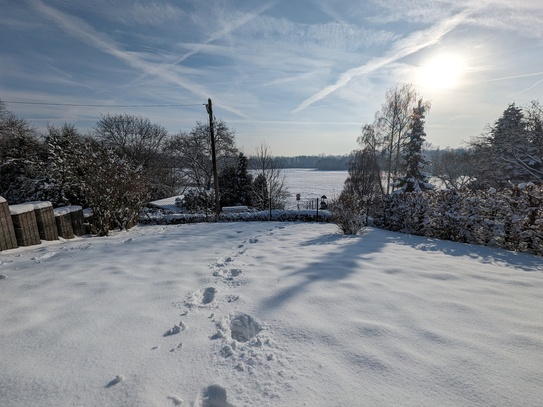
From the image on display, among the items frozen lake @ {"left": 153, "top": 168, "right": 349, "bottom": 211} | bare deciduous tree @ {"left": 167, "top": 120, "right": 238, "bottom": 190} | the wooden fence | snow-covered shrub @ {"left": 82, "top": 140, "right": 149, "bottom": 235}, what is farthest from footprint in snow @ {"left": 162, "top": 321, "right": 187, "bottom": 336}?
bare deciduous tree @ {"left": 167, "top": 120, "right": 238, "bottom": 190}

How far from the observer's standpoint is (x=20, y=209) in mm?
5727

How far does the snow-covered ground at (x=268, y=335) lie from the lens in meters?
1.51

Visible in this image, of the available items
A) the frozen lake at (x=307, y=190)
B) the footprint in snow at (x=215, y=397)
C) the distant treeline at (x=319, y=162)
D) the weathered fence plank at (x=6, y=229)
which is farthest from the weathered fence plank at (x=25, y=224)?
the distant treeline at (x=319, y=162)

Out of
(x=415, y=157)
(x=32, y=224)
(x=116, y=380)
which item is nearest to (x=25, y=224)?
(x=32, y=224)

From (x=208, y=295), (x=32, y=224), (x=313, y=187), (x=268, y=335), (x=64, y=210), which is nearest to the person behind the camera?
(x=268, y=335)

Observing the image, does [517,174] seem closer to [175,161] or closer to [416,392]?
[416,392]

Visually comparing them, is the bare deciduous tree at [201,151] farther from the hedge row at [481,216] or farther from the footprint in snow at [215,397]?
the footprint in snow at [215,397]

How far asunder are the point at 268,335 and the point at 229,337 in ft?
1.12

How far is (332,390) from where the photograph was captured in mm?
1527

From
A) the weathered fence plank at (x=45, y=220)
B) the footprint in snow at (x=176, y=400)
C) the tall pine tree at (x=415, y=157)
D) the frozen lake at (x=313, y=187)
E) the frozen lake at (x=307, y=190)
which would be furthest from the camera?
the frozen lake at (x=313, y=187)

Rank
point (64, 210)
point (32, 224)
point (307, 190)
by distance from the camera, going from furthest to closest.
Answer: point (307, 190), point (64, 210), point (32, 224)

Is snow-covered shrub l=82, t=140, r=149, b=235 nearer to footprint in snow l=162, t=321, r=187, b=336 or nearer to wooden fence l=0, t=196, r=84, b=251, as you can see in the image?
wooden fence l=0, t=196, r=84, b=251

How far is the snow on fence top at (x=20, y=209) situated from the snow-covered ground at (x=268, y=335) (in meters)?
2.78

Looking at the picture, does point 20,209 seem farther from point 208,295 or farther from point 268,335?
point 268,335
